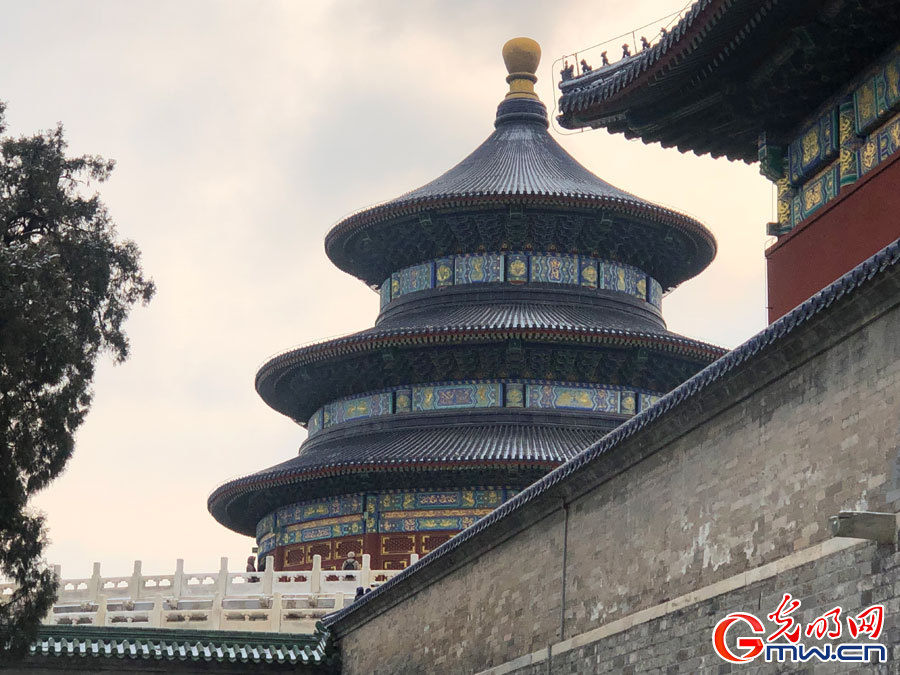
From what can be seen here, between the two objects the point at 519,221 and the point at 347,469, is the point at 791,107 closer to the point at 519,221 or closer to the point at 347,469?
the point at 347,469

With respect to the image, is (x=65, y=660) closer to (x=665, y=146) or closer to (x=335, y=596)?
(x=335, y=596)

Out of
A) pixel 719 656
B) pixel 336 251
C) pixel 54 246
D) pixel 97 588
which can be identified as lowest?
pixel 719 656

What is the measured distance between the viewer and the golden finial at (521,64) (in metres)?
36.5

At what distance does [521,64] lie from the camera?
122ft

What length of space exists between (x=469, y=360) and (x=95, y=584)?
9453 millimetres

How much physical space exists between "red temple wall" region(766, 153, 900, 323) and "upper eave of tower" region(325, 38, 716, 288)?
53.7 ft

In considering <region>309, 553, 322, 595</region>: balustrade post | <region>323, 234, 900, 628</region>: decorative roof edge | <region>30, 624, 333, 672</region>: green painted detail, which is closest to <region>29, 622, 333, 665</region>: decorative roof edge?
<region>30, 624, 333, 672</region>: green painted detail

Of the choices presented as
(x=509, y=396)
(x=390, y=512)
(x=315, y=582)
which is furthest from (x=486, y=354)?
(x=315, y=582)

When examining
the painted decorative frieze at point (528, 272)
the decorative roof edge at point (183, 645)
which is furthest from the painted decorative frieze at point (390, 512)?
the decorative roof edge at point (183, 645)

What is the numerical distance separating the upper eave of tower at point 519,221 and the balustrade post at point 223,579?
33.8 feet

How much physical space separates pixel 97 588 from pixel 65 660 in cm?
254

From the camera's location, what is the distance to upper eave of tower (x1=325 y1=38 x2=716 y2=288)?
33.8 meters

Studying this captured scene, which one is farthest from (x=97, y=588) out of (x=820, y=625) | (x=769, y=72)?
(x=820, y=625)

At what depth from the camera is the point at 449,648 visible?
2027 centimetres
